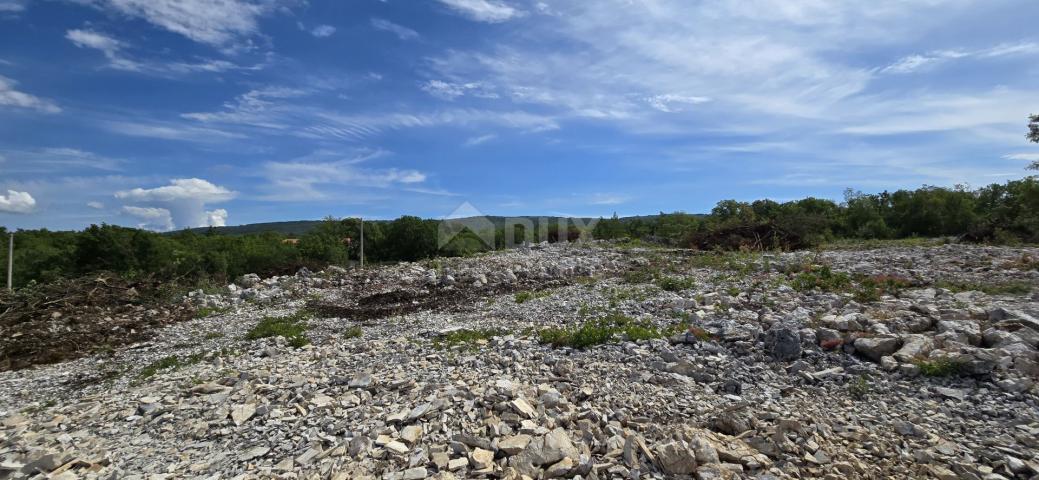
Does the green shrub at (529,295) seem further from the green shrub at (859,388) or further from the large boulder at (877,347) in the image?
the green shrub at (859,388)

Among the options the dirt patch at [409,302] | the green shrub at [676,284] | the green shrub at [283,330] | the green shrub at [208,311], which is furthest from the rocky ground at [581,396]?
the green shrub at [676,284]

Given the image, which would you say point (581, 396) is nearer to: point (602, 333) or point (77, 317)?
point (602, 333)

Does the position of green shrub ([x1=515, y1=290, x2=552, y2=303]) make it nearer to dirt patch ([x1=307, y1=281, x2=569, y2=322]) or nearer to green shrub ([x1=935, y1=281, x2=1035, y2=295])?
dirt patch ([x1=307, y1=281, x2=569, y2=322])

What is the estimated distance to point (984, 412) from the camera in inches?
157

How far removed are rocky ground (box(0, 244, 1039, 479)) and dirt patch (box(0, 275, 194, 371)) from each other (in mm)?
608

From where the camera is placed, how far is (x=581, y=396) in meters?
4.52

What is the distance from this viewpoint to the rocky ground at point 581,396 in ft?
11.5

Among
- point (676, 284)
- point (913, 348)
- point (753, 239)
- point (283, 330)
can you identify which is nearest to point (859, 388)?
point (913, 348)

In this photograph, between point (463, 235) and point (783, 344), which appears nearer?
point (783, 344)

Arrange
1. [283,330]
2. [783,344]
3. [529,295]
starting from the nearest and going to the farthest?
[783,344], [283,330], [529,295]

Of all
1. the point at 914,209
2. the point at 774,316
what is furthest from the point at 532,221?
the point at 774,316

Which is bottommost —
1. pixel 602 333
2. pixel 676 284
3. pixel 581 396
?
pixel 581 396

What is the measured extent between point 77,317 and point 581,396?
401 inches

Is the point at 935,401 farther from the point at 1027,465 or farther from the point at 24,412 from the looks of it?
the point at 24,412
